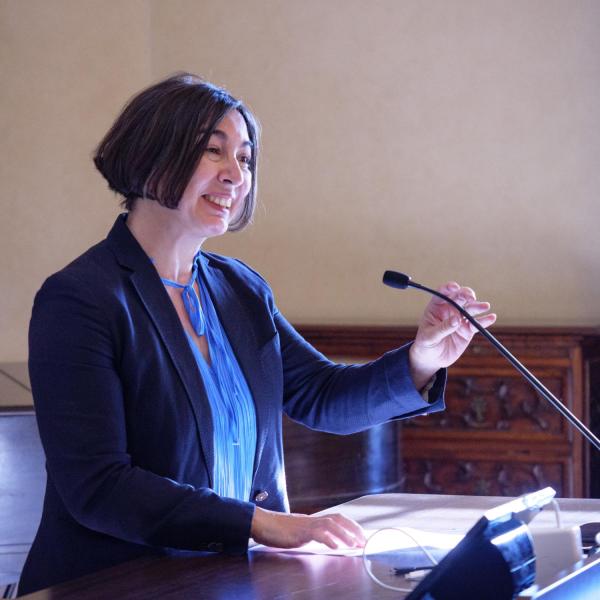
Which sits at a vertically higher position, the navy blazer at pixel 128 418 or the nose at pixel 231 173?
the nose at pixel 231 173

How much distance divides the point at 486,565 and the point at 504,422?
314cm

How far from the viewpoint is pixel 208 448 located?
1.97 m

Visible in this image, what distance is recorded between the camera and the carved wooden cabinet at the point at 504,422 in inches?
170

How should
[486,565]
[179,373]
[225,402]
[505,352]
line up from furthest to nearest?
[225,402] → [179,373] → [505,352] → [486,565]

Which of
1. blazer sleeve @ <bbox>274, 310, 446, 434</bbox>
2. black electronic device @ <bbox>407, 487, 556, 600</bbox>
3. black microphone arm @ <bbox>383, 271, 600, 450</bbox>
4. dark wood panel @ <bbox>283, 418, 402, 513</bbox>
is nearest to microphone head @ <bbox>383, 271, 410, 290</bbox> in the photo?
black microphone arm @ <bbox>383, 271, 600, 450</bbox>

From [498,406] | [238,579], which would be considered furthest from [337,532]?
[498,406]

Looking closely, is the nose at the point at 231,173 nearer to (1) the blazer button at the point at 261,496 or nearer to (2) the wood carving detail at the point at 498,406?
(1) the blazer button at the point at 261,496

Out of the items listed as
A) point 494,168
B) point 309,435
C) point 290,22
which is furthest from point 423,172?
point 309,435

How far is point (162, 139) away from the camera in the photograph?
6.90 feet

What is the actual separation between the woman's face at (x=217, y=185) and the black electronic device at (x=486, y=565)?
0.96 m

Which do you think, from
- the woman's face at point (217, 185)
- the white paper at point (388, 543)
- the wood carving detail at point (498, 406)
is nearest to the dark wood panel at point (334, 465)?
the wood carving detail at point (498, 406)

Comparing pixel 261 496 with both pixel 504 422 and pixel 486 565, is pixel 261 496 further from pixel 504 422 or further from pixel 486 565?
pixel 504 422

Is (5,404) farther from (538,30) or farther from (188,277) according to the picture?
(538,30)

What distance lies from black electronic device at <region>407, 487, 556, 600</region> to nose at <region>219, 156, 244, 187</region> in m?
0.99
